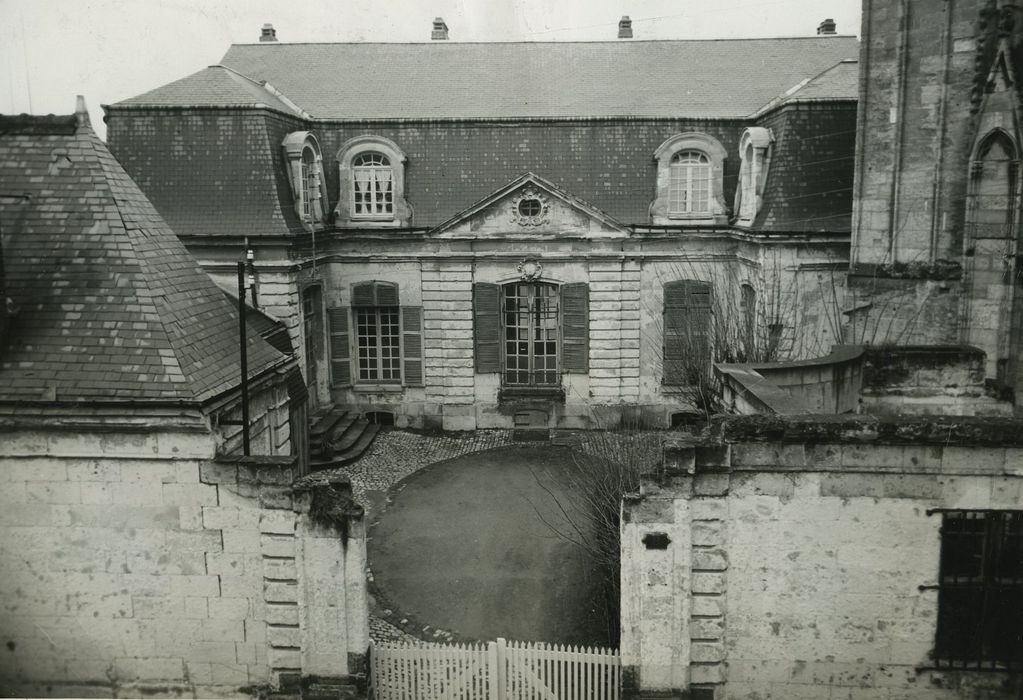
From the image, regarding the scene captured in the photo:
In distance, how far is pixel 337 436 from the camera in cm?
2058

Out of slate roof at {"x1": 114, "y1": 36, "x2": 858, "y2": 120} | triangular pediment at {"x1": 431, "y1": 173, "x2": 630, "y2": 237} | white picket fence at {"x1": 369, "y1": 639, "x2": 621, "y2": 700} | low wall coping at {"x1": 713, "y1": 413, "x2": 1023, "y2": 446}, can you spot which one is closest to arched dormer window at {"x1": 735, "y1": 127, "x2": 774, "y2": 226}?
slate roof at {"x1": 114, "y1": 36, "x2": 858, "y2": 120}

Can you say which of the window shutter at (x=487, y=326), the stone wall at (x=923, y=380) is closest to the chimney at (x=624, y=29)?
the window shutter at (x=487, y=326)

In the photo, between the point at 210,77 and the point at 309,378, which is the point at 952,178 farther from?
the point at 210,77

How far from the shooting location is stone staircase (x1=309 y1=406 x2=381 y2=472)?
1936 centimetres

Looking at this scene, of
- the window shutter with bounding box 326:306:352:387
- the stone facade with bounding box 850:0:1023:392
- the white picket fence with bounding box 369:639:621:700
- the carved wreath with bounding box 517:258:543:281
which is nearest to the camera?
the white picket fence with bounding box 369:639:621:700

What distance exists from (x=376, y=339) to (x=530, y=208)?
537 centimetres

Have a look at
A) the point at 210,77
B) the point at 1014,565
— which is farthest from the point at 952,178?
the point at 210,77

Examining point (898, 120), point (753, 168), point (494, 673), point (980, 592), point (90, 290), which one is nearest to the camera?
point (980, 592)

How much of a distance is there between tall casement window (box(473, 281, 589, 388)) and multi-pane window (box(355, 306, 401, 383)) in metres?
2.25

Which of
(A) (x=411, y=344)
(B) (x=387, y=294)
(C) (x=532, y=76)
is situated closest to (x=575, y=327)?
(A) (x=411, y=344)

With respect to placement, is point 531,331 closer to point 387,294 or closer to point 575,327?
point 575,327

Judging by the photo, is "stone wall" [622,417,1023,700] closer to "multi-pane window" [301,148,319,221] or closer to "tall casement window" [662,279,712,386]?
"tall casement window" [662,279,712,386]

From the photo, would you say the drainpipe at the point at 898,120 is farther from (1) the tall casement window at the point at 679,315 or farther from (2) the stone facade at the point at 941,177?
(1) the tall casement window at the point at 679,315

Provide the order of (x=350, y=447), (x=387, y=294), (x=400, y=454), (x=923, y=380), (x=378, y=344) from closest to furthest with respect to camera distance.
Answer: (x=923, y=380) < (x=350, y=447) < (x=400, y=454) < (x=387, y=294) < (x=378, y=344)
